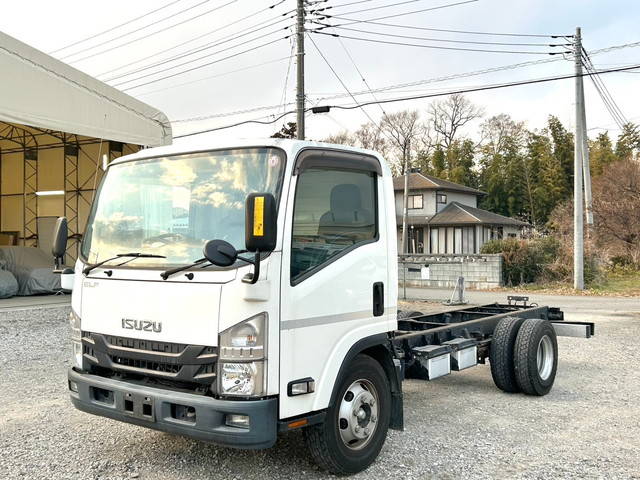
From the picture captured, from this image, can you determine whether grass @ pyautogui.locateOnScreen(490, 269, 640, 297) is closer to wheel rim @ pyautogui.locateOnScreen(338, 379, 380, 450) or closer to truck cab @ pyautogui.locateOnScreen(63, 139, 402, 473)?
truck cab @ pyautogui.locateOnScreen(63, 139, 402, 473)

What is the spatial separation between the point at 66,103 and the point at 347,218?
11124 millimetres

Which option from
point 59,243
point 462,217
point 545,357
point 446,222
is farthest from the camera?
point 446,222

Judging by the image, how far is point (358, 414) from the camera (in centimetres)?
428

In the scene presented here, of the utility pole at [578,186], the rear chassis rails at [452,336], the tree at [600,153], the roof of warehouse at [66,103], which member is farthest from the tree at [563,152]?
the rear chassis rails at [452,336]

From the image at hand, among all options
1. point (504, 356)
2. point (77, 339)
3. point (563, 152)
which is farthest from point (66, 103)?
point (563, 152)

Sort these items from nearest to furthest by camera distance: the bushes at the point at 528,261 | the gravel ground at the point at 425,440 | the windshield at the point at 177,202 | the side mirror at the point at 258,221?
Answer: the side mirror at the point at 258,221 → the windshield at the point at 177,202 → the gravel ground at the point at 425,440 → the bushes at the point at 528,261

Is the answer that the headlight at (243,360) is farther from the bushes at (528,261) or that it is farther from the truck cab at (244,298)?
the bushes at (528,261)

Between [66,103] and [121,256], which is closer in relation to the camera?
[121,256]

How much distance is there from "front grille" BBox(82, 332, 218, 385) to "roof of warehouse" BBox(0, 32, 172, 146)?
966 cm

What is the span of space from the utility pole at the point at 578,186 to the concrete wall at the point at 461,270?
2.86 meters

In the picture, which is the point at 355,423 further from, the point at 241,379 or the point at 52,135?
the point at 52,135

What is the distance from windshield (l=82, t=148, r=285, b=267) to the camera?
12.7 feet

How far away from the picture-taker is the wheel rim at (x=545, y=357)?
6.75 m

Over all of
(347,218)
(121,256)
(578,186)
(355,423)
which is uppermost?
(578,186)
